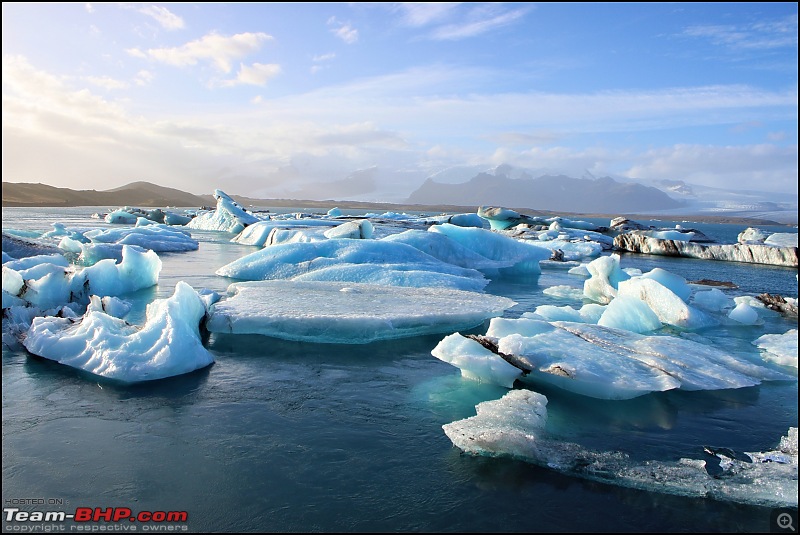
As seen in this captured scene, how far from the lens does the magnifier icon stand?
315 centimetres

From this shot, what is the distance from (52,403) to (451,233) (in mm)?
14671

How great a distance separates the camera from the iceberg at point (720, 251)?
78.5 feet

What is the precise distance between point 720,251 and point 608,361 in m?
25.2

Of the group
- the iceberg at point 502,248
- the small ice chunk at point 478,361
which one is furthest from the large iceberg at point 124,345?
the iceberg at point 502,248

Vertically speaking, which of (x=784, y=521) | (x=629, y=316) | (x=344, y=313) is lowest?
(x=784, y=521)

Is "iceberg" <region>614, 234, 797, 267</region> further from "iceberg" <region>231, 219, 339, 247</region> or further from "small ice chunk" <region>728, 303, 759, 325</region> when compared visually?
"iceberg" <region>231, 219, 339, 247</region>

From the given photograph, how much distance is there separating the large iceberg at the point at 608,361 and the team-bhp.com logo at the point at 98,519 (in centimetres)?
308

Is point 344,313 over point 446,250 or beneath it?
beneath

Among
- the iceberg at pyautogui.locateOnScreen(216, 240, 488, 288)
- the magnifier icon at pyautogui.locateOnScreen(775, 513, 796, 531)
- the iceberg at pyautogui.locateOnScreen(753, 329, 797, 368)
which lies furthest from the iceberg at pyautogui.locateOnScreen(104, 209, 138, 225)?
the magnifier icon at pyautogui.locateOnScreen(775, 513, 796, 531)

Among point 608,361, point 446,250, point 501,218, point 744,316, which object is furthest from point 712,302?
point 501,218

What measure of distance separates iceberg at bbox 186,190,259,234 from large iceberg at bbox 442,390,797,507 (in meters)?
27.3

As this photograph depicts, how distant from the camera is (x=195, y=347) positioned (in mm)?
5875

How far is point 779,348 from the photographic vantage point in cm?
Answer: 711

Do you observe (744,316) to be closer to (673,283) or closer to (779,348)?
(673,283)
